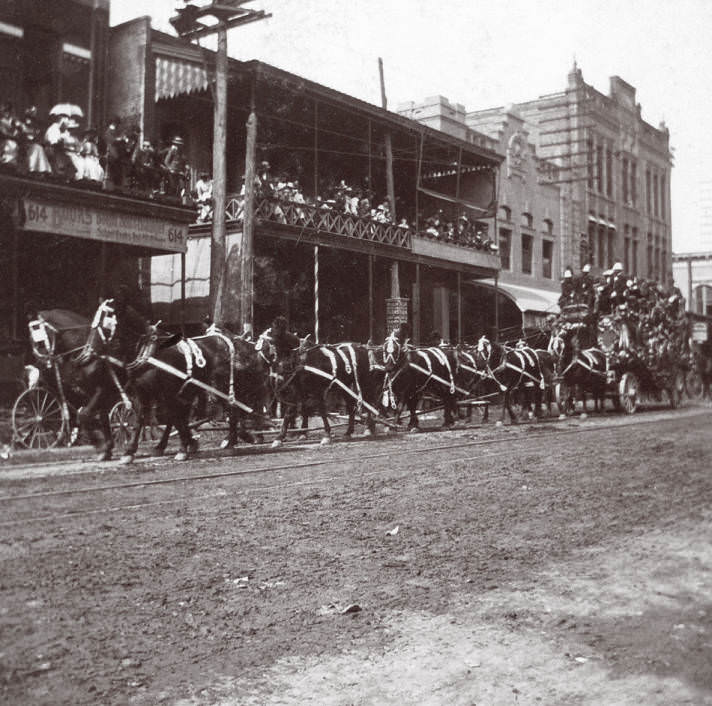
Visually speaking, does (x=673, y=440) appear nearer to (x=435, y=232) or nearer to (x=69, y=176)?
(x=69, y=176)

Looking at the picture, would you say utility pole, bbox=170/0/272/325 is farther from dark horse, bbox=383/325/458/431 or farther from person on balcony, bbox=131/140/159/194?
dark horse, bbox=383/325/458/431

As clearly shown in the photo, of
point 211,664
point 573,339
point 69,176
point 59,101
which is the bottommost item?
point 211,664

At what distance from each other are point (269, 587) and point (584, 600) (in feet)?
6.64

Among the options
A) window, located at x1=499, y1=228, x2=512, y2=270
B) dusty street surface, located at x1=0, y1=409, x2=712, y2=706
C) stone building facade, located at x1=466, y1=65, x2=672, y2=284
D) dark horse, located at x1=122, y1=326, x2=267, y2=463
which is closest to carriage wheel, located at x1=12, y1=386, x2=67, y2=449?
dark horse, located at x1=122, y1=326, x2=267, y2=463

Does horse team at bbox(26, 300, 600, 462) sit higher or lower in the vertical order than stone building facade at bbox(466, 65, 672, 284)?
lower

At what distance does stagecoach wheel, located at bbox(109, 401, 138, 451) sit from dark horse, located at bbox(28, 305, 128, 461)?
48.6 inches

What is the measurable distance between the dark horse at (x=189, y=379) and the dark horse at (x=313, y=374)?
2.03 ft

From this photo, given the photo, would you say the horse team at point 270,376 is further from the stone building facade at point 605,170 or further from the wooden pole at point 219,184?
the stone building facade at point 605,170

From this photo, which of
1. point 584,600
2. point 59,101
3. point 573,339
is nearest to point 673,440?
point 573,339

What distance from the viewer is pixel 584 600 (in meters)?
5.48

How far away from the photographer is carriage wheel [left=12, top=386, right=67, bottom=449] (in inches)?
422

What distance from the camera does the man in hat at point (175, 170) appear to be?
55.3 feet

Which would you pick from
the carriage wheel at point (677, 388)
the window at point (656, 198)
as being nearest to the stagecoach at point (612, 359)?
the carriage wheel at point (677, 388)

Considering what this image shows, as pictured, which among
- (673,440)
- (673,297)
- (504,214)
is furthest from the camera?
(504,214)
